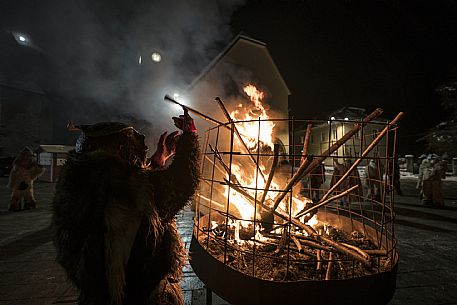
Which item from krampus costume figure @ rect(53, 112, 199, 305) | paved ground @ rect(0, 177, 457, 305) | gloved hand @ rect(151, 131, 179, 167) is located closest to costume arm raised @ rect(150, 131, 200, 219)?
krampus costume figure @ rect(53, 112, 199, 305)

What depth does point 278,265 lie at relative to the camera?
271cm

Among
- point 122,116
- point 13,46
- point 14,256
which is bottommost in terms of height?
point 14,256

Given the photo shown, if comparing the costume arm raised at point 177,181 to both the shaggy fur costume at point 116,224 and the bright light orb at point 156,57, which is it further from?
the bright light orb at point 156,57

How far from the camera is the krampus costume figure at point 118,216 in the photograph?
4.22ft

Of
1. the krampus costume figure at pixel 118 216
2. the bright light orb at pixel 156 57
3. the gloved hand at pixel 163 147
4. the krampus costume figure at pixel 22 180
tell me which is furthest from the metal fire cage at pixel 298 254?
the bright light orb at pixel 156 57

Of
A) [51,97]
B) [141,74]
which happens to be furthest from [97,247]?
[51,97]

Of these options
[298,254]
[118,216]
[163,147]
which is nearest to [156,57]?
[163,147]

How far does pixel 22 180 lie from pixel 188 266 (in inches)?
303

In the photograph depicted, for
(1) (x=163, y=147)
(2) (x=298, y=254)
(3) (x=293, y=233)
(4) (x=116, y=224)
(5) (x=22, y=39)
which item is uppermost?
(5) (x=22, y=39)

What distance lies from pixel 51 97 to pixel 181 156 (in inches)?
1382

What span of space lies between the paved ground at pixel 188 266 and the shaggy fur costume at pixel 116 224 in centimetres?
32

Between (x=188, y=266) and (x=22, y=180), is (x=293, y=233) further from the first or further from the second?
(x=22, y=180)

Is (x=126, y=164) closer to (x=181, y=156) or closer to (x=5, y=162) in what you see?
(x=181, y=156)

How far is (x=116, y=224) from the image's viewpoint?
131 cm
